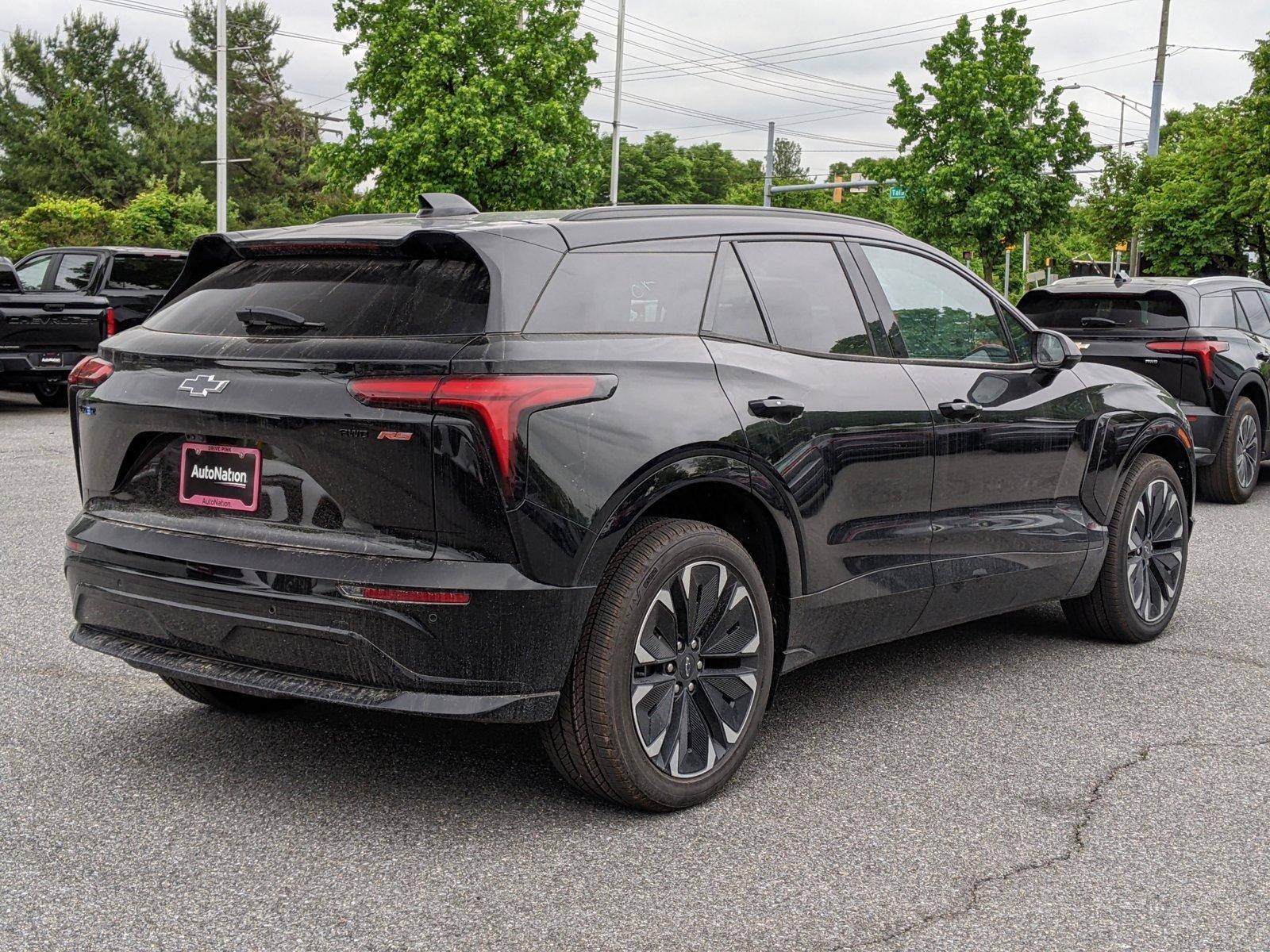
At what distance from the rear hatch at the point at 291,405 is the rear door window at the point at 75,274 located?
14849 millimetres

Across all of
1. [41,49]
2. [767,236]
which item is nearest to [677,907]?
[767,236]

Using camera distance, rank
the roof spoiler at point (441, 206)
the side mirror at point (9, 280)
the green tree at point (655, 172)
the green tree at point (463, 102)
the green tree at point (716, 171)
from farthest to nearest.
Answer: the green tree at point (716, 171), the green tree at point (655, 172), the green tree at point (463, 102), the side mirror at point (9, 280), the roof spoiler at point (441, 206)

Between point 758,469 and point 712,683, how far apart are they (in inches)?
24.5

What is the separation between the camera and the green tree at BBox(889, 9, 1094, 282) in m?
29.7

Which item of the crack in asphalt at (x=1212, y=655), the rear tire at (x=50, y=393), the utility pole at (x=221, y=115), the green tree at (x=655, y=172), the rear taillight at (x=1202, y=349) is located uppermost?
the green tree at (x=655, y=172)

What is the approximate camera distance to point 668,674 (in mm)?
3887

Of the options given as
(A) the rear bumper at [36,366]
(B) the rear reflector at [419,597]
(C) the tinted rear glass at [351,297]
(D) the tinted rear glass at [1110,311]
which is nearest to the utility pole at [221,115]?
(A) the rear bumper at [36,366]

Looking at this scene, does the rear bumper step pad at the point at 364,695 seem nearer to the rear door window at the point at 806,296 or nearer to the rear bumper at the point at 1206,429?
the rear door window at the point at 806,296

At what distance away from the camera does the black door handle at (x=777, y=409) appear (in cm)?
411

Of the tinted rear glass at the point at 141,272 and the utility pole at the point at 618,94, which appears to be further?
the utility pole at the point at 618,94

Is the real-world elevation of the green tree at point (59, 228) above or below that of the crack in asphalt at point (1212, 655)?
above

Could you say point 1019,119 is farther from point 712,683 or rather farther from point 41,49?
point 41,49

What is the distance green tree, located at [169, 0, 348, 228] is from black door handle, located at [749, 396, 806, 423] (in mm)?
64204

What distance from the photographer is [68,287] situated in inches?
701
